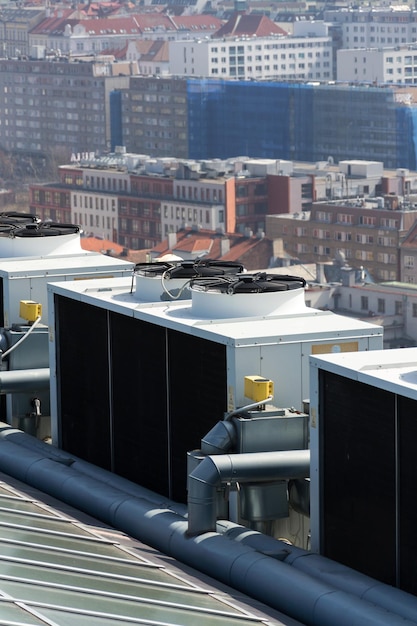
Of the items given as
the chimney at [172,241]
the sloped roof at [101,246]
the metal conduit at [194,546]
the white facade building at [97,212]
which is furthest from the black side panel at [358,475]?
the white facade building at [97,212]

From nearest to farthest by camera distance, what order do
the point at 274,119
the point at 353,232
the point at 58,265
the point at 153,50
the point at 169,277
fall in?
the point at 169,277 < the point at 58,265 < the point at 353,232 < the point at 274,119 < the point at 153,50

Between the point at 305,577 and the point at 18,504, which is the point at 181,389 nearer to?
the point at 18,504

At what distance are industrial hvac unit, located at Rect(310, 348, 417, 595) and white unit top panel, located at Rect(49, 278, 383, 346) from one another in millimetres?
1068

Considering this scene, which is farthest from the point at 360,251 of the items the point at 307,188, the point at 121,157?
the point at 121,157

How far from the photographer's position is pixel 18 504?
40.0 feet

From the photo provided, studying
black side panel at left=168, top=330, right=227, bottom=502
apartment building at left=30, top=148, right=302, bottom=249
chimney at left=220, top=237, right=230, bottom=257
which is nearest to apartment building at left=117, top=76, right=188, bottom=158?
apartment building at left=30, top=148, right=302, bottom=249

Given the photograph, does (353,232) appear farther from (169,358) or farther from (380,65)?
(169,358)

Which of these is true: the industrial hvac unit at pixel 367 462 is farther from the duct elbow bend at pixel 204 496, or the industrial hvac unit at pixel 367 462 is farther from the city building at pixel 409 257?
the city building at pixel 409 257

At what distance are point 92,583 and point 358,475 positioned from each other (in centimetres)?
162

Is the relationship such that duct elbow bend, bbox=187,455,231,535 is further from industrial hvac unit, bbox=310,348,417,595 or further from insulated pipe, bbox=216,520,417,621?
industrial hvac unit, bbox=310,348,417,595

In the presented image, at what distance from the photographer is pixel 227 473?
36.2 ft

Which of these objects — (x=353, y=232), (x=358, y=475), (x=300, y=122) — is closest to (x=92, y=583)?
(x=358, y=475)

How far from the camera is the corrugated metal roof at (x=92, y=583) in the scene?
370 inches

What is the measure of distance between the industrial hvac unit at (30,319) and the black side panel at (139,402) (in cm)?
167
